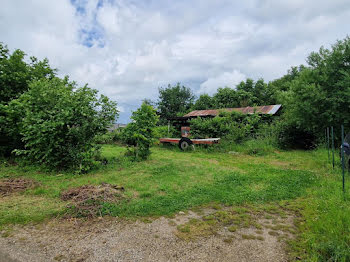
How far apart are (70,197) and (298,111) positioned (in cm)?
1147

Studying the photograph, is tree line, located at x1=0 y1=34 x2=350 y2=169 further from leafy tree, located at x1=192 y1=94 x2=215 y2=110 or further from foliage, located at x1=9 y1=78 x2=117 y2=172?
leafy tree, located at x1=192 y1=94 x2=215 y2=110

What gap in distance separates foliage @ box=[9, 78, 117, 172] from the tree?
20.0 metres

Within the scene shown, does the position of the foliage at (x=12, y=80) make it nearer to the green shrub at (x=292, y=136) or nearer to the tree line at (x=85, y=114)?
the tree line at (x=85, y=114)

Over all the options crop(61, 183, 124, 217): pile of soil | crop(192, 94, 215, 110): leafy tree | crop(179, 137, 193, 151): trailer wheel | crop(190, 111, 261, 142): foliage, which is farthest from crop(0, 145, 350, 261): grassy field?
crop(192, 94, 215, 110): leafy tree

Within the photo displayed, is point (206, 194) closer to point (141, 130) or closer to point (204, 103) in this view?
point (141, 130)

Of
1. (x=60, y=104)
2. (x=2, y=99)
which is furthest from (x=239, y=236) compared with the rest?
(x=2, y=99)

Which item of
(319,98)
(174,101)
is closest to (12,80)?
(319,98)

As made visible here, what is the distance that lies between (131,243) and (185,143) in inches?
379

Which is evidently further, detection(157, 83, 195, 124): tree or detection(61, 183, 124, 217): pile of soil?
detection(157, 83, 195, 124): tree

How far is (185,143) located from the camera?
12.2m

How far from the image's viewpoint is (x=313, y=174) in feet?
19.2

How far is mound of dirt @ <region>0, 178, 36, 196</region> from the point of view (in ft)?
15.3

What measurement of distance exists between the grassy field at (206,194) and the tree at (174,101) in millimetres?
20481

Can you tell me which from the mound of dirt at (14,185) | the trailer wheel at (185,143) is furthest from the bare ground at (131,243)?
the trailer wheel at (185,143)
